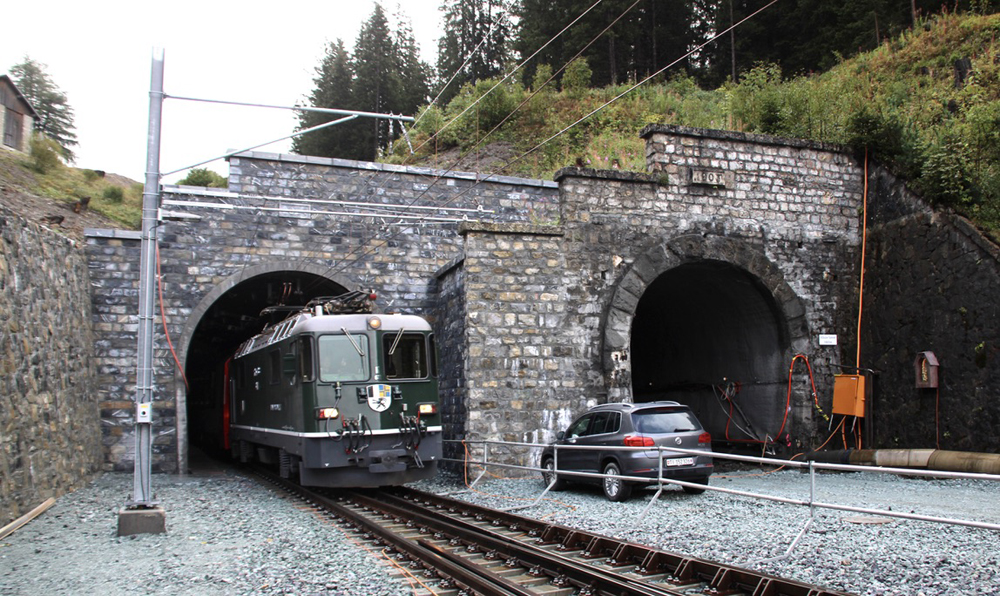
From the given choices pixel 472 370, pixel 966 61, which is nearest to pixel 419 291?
pixel 472 370

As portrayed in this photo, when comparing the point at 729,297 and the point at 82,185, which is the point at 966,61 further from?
the point at 82,185

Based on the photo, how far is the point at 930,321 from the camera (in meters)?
13.2

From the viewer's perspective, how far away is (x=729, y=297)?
1608cm

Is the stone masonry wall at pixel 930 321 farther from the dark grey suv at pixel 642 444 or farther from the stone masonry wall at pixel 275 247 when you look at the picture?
the stone masonry wall at pixel 275 247

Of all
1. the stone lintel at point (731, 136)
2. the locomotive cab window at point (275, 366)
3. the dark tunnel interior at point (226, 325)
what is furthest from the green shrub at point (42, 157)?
the stone lintel at point (731, 136)

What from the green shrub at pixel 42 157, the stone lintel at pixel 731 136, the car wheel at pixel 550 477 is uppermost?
the green shrub at pixel 42 157

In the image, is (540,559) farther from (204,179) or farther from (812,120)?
(204,179)

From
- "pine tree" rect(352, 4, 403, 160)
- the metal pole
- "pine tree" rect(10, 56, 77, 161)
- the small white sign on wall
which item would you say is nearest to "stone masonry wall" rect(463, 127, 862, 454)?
the small white sign on wall

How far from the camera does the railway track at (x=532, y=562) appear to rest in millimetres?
5922

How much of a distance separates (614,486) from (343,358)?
4492mm

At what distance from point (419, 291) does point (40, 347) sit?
24.1 ft

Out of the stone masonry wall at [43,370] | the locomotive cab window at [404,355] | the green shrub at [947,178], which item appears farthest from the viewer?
the green shrub at [947,178]

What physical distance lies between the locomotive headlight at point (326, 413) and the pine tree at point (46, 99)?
48.7 metres

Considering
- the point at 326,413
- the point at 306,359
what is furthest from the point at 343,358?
the point at 326,413
